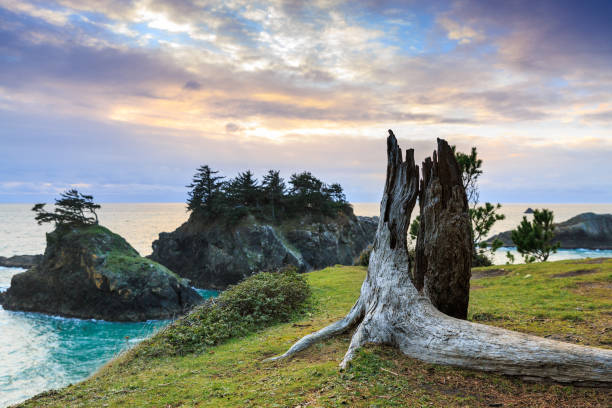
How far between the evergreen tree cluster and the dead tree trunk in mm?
48763

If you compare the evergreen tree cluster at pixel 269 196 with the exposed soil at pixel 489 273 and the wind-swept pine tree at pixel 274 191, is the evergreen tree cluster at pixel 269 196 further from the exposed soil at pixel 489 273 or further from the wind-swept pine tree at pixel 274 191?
the exposed soil at pixel 489 273

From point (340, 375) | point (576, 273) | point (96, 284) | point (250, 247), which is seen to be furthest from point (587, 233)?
point (340, 375)

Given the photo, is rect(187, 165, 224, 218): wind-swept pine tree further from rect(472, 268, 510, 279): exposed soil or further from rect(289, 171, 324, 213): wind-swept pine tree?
rect(472, 268, 510, 279): exposed soil

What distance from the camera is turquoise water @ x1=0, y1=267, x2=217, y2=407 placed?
20.9 m

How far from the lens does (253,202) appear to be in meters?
61.3

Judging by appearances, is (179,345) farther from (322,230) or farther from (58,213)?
(322,230)

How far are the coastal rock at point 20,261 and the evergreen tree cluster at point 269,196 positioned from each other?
105ft

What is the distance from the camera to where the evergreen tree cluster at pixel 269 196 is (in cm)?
5862

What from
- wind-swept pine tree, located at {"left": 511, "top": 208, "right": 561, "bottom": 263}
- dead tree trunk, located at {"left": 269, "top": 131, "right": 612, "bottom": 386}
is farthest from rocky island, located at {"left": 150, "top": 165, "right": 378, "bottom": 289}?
dead tree trunk, located at {"left": 269, "top": 131, "right": 612, "bottom": 386}

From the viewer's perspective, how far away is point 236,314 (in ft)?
46.7

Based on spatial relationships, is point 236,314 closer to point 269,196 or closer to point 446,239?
point 446,239

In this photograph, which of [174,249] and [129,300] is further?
[174,249]

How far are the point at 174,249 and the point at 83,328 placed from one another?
2537 centimetres

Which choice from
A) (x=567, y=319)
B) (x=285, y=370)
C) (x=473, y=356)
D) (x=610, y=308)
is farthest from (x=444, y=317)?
(x=610, y=308)
